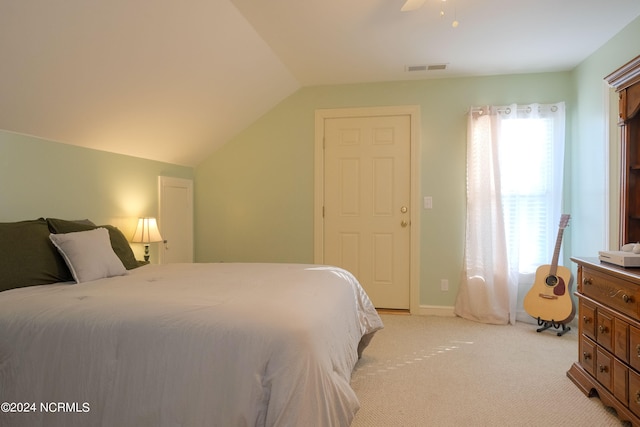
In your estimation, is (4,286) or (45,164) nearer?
(4,286)

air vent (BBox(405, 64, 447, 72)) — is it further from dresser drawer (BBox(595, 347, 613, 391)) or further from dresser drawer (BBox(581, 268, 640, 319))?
A: dresser drawer (BBox(595, 347, 613, 391))

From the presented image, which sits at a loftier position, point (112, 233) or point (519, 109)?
point (519, 109)

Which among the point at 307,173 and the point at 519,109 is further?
the point at 307,173

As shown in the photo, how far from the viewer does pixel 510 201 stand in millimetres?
3615

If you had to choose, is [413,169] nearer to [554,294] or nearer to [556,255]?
[556,255]

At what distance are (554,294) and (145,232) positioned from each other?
3.58 meters

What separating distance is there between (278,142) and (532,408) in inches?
128

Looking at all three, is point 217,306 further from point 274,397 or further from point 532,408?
point 532,408

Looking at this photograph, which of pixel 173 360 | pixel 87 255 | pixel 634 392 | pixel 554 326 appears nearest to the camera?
pixel 173 360

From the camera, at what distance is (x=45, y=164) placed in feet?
8.21

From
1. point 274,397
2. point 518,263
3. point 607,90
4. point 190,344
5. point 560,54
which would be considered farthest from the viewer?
point 518,263

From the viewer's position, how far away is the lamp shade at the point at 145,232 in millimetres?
3168

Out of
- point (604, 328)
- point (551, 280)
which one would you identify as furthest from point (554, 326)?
point (604, 328)

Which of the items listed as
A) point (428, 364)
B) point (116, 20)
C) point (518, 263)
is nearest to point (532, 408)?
point (428, 364)
